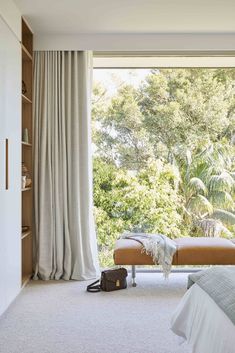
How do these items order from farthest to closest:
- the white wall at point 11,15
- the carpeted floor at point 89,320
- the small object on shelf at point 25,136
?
the small object on shelf at point 25,136
the white wall at point 11,15
the carpeted floor at point 89,320

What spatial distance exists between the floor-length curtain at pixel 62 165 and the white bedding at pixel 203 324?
204cm

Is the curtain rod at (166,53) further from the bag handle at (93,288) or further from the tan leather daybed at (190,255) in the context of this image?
the bag handle at (93,288)

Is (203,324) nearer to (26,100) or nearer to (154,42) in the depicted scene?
(26,100)

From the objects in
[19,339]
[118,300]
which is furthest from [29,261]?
[19,339]

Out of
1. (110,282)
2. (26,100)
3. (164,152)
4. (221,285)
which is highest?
(26,100)

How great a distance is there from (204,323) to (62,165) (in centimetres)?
268

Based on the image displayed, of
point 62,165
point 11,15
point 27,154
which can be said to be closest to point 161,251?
point 62,165

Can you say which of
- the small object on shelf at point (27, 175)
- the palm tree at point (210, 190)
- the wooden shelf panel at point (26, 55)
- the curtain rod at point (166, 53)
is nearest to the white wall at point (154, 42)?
the curtain rod at point (166, 53)

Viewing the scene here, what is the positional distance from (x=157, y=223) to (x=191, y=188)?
26.8 inches

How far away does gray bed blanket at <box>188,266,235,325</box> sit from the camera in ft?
6.26

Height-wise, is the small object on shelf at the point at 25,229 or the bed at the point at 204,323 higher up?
the small object on shelf at the point at 25,229

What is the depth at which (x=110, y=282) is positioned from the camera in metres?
3.93

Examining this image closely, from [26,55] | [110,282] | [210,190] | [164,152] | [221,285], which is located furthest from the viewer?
[210,190]

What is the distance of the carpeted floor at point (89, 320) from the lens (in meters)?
2.70
